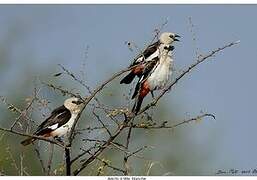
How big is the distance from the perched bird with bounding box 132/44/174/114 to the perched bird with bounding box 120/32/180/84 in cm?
1

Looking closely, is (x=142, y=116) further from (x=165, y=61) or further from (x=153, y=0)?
(x=153, y=0)

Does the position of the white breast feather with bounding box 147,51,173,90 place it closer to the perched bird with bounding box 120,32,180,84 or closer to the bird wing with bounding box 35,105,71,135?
the perched bird with bounding box 120,32,180,84

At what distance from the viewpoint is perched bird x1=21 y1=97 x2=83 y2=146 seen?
2355 millimetres

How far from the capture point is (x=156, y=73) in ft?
8.27

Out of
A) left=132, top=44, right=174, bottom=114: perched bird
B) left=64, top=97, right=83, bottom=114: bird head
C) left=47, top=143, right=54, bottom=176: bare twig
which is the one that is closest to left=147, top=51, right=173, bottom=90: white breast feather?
left=132, top=44, right=174, bottom=114: perched bird

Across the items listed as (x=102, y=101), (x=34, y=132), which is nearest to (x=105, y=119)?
(x=102, y=101)

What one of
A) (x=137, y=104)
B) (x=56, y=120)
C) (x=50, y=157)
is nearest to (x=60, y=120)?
(x=56, y=120)

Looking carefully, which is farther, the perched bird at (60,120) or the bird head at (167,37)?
the bird head at (167,37)

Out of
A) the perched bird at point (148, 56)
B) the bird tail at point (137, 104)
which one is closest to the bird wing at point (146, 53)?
the perched bird at point (148, 56)

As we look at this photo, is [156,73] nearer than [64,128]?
No

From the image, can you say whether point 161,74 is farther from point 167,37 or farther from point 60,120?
point 60,120

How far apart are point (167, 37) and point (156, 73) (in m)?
0.14

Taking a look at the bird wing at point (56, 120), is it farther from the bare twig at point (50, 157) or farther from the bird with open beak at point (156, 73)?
the bird with open beak at point (156, 73)

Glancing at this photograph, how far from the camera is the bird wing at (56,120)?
7.75 ft
